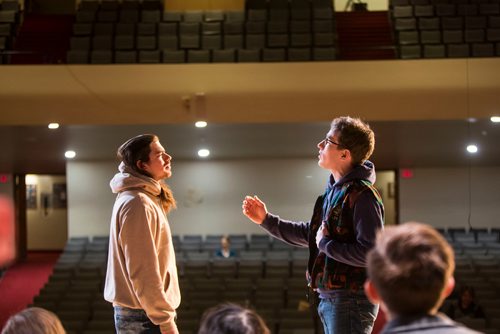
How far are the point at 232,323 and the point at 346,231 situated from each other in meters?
0.84

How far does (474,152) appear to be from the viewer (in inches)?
459

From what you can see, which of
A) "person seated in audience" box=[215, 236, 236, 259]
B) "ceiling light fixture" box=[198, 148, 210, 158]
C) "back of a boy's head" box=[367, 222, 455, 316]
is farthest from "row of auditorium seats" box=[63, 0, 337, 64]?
"back of a boy's head" box=[367, 222, 455, 316]

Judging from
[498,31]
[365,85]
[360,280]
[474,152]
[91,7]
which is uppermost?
[91,7]

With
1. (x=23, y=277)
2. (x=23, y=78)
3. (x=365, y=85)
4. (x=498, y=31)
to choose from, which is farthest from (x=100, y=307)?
(x=498, y=31)

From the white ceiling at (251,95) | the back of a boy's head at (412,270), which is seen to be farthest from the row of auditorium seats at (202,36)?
the back of a boy's head at (412,270)

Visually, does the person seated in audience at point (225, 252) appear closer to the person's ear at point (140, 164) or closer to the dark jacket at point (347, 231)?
the person's ear at point (140, 164)

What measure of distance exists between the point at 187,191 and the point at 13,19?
4479 mm

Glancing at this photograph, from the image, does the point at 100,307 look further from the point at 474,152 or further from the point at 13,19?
the point at 474,152

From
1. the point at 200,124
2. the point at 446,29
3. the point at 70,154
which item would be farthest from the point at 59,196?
the point at 446,29

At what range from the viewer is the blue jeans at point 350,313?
2238mm

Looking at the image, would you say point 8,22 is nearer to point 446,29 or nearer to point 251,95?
point 251,95

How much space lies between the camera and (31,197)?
14969mm

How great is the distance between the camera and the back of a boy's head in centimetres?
124

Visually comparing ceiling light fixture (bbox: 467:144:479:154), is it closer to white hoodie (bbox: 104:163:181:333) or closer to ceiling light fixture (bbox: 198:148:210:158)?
ceiling light fixture (bbox: 198:148:210:158)
